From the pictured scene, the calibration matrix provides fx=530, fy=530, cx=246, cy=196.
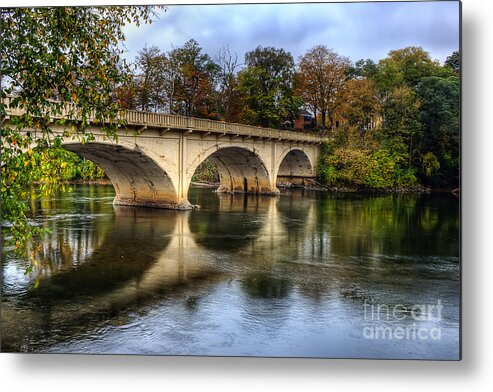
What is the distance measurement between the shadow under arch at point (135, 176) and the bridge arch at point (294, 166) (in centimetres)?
433

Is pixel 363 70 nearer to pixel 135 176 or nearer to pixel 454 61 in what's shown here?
pixel 454 61

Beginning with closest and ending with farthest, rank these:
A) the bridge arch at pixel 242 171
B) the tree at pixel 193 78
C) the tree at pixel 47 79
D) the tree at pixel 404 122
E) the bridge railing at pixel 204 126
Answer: the tree at pixel 47 79, the tree at pixel 193 78, the tree at pixel 404 122, the bridge railing at pixel 204 126, the bridge arch at pixel 242 171

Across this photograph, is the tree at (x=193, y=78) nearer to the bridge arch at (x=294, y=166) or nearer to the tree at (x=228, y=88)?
the tree at (x=228, y=88)

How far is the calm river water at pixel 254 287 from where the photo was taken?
575 centimetres

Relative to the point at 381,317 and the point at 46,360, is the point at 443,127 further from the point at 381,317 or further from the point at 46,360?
the point at 46,360

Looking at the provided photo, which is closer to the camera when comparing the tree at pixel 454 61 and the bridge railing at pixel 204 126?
the tree at pixel 454 61

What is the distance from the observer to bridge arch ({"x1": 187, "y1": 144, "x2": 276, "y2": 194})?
73.2ft

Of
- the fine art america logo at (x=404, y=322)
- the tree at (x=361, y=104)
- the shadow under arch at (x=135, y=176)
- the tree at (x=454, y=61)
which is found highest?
the tree at (x=361, y=104)

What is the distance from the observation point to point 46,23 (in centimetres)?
485

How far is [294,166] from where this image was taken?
20891mm

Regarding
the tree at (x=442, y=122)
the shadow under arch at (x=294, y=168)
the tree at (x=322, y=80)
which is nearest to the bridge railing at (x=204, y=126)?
the shadow under arch at (x=294, y=168)

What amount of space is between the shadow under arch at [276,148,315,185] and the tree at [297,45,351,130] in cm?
357

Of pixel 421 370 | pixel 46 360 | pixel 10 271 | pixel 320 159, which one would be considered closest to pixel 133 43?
pixel 10 271

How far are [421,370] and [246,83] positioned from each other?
6882mm
